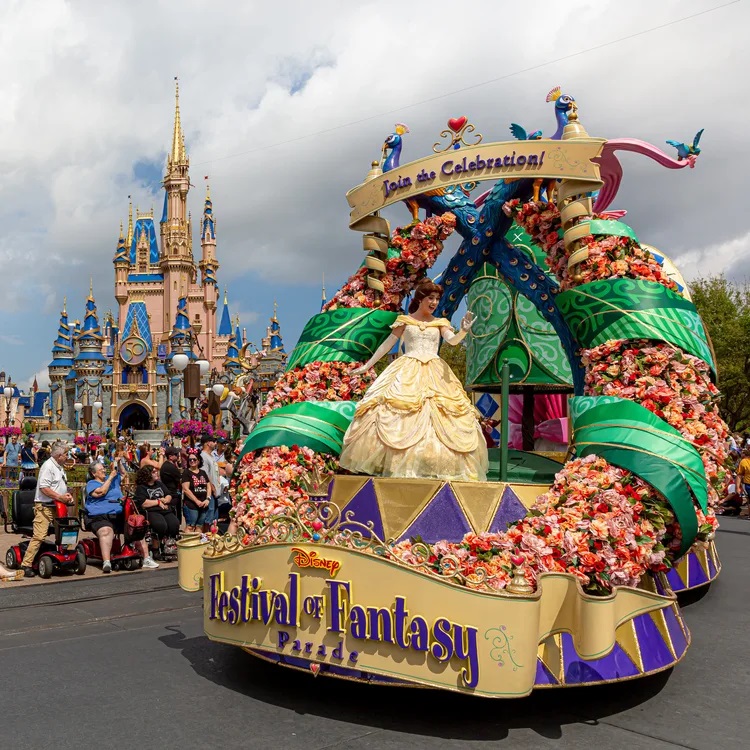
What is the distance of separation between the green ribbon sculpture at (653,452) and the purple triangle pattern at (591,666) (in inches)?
43.0

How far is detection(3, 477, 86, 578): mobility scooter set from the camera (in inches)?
378

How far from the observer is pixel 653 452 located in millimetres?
5363

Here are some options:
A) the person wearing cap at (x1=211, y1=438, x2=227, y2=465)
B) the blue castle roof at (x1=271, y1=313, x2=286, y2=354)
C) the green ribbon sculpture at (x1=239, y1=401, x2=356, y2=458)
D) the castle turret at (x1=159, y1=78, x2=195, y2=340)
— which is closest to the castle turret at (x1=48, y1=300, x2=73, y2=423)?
the castle turret at (x1=159, y1=78, x2=195, y2=340)

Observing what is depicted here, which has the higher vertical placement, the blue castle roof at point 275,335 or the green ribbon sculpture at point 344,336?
the blue castle roof at point 275,335

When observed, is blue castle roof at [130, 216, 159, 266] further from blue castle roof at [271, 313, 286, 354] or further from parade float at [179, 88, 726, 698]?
parade float at [179, 88, 726, 698]

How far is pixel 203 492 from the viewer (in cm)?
1134

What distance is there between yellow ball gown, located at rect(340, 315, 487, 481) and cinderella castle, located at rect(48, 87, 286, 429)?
5326 centimetres

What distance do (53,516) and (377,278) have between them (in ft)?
17.4

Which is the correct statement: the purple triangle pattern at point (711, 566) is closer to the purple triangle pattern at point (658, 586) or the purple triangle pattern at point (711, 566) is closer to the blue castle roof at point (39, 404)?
the purple triangle pattern at point (658, 586)

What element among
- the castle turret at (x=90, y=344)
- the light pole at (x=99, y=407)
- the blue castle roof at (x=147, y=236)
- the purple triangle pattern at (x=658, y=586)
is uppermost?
the blue castle roof at (x=147, y=236)

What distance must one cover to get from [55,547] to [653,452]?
7913 millimetres

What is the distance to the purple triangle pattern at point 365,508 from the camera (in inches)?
230

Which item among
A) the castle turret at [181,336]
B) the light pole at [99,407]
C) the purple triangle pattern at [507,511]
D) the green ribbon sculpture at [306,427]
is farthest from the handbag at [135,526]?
the castle turret at [181,336]

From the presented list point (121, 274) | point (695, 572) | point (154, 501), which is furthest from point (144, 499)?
point (121, 274)
